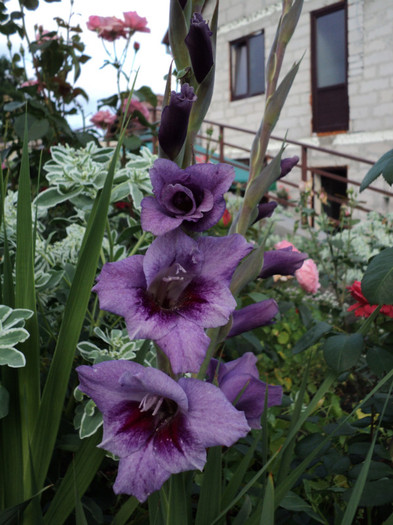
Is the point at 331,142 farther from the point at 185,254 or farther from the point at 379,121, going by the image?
A: the point at 185,254

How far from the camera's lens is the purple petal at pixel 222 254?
0.49 metres

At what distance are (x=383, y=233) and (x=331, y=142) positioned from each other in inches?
220

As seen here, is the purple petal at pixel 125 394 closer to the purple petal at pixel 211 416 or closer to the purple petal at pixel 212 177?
the purple petal at pixel 211 416

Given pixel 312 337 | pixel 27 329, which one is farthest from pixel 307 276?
pixel 27 329

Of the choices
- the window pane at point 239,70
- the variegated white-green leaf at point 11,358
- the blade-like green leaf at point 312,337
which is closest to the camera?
the variegated white-green leaf at point 11,358

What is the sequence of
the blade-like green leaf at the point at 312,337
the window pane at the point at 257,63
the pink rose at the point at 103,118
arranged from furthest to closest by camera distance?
the window pane at the point at 257,63, the pink rose at the point at 103,118, the blade-like green leaf at the point at 312,337

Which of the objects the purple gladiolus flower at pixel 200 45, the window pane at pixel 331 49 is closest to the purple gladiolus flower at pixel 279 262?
the purple gladiolus flower at pixel 200 45

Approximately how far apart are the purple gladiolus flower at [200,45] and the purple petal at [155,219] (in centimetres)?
14

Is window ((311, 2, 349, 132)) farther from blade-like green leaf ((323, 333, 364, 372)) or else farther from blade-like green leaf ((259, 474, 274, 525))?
blade-like green leaf ((259, 474, 274, 525))

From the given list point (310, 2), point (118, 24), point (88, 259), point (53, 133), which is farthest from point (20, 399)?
point (310, 2)

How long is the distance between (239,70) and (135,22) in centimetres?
810

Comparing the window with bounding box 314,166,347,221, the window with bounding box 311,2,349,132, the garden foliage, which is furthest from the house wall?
the garden foliage

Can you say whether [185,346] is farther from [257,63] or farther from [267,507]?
[257,63]

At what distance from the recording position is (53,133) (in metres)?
2.00
